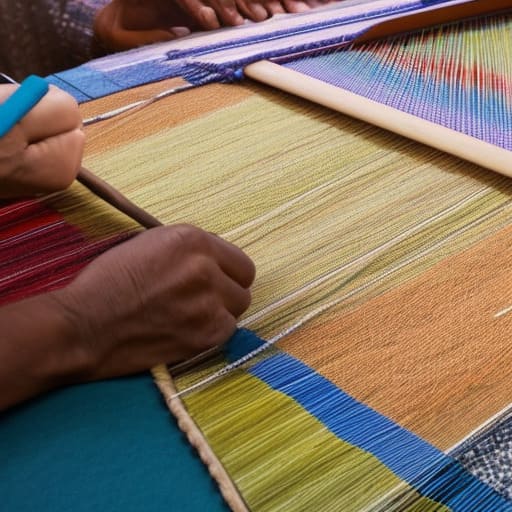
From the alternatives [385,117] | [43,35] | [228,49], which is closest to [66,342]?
[385,117]

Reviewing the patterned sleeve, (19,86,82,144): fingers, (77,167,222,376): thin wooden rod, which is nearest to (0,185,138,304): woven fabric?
(77,167,222,376): thin wooden rod

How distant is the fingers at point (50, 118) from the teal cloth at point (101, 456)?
33 centimetres

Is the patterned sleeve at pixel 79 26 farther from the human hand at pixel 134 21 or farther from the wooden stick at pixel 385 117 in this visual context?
the wooden stick at pixel 385 117

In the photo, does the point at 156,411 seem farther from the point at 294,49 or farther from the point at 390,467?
the point at 294,49

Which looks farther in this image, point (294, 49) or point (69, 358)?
point (294, 49)

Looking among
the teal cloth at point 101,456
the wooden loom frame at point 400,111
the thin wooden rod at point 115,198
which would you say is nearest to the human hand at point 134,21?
the wooden loom frame at point 400,111

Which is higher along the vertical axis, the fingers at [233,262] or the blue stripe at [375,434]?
the fingers at [233,262]

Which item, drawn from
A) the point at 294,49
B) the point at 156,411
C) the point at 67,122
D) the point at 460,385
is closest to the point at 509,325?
the point at 460,385

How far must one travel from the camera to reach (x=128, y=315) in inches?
23.8

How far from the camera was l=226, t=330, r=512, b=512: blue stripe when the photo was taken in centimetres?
51

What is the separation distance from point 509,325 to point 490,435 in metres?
0.14

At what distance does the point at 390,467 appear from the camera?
0.53m

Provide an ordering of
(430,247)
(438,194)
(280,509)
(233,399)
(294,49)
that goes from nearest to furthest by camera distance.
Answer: (280,509), (233,399), (430,247), (438,194), (294,49)

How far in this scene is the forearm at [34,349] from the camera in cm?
57
